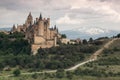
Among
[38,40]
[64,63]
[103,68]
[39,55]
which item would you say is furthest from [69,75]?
[38,40]

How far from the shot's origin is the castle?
90625mm

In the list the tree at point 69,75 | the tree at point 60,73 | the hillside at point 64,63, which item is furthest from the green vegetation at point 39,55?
the tree at point 69,75

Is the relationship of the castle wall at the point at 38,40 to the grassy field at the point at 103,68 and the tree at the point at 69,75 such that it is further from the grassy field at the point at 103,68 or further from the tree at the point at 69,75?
the tree at the point at 69,75

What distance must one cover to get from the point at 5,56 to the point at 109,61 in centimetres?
2151

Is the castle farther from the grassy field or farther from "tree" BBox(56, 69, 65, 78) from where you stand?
"tree" BBox(56, 69, 65, 78)

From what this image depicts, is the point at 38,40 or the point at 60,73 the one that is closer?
the point at 60,73

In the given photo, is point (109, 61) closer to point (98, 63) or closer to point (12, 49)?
point (98, 63)

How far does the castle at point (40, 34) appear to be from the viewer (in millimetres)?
90625

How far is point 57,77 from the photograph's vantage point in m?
72.0

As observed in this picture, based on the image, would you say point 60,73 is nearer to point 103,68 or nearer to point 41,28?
point 103,68

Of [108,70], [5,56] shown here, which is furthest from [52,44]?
[108,70]

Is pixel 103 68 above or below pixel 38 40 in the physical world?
below

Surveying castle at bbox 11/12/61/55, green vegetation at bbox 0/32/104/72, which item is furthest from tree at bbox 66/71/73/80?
castle at bbox 11/12/61/55

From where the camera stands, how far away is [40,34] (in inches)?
3701
